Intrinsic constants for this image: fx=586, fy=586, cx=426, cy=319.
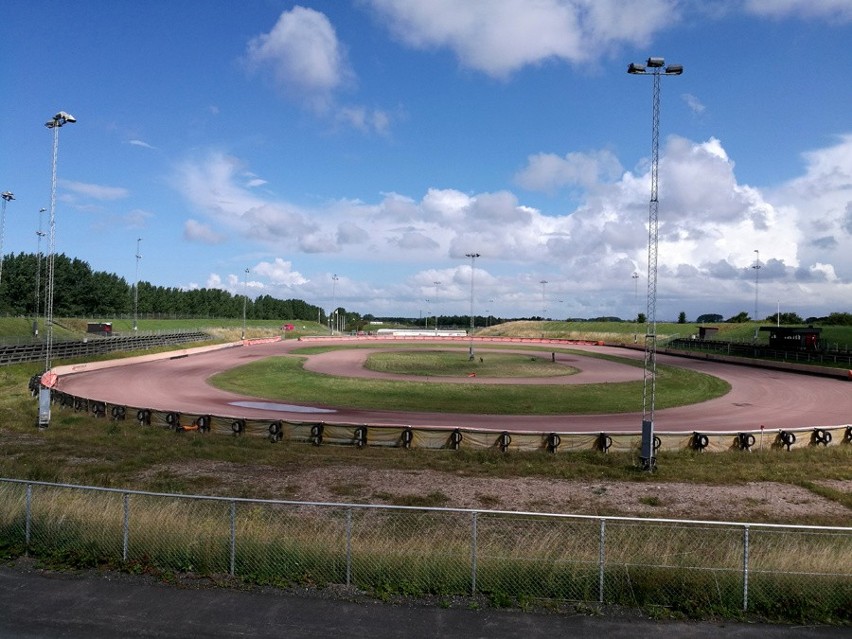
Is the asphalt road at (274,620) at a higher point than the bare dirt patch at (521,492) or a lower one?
higher

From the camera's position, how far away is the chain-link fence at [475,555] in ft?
34.8

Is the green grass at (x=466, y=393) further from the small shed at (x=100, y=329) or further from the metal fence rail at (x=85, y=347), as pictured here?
the small shed at (x=100, y=329)

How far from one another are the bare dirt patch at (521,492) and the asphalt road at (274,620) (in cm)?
727

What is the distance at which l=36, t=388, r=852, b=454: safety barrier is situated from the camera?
2566 centimetres

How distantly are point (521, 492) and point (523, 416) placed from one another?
640 inches

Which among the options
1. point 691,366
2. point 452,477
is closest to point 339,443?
point 452,477

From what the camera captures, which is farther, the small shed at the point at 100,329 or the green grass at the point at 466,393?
the small shed at the point at 100,329

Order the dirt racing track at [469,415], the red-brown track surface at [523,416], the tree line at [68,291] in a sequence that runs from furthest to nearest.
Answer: the tree line at [68,291], the red-brown track surface at [523,416], the dirt racing track at [469,415]

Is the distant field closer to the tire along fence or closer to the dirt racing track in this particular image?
the dirt racing track

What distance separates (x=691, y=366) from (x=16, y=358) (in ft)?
228

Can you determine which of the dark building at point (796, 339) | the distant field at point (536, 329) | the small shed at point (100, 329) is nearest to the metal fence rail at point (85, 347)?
the distant field at point (536, 329)

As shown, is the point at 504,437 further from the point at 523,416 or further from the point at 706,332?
the point at 706,332

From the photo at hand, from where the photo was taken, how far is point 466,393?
146 ft

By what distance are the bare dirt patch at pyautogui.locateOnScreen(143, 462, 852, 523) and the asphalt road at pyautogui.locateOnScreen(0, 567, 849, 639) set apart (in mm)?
7266
